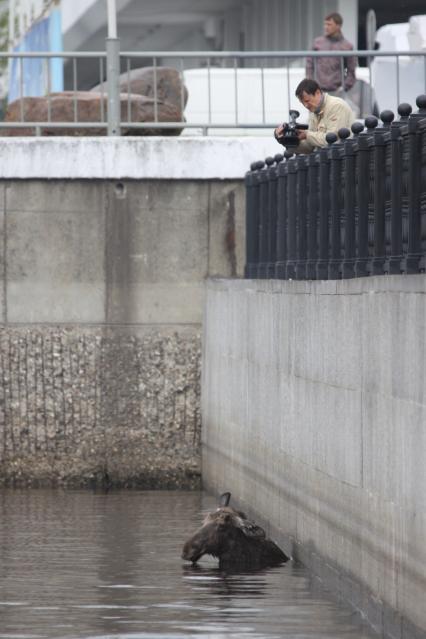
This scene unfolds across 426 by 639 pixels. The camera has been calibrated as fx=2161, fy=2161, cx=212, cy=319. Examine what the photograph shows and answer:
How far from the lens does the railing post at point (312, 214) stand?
1515 centimetres

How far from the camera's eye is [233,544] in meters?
14.7

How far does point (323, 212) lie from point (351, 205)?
1.12m

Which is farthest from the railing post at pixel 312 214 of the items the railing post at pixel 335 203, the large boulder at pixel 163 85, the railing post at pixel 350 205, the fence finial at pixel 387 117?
the large boulder at pixel 163 85

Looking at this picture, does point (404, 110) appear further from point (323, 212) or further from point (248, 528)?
point (248, 528)

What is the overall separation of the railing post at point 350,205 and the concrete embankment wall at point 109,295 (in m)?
7.48

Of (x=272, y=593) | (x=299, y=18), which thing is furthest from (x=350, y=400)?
(x=299, y=18)

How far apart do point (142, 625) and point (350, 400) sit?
1737mm

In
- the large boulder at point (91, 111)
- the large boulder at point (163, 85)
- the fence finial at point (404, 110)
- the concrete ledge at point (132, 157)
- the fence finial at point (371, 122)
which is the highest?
the large boulder at point (163, 85)

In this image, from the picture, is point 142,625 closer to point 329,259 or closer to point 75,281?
point 329,259

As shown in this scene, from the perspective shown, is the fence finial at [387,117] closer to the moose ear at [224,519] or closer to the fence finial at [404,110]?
the fence finial at [404,110]

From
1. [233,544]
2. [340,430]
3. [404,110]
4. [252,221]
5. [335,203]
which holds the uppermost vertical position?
[404,110]

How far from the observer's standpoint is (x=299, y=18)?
33781mm

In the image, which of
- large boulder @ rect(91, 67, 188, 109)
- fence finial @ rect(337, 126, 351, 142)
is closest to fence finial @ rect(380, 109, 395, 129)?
fence finial @ rect(337, 126, 351, 142)

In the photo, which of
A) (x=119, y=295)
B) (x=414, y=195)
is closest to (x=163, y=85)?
(x=119, y=295)
